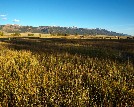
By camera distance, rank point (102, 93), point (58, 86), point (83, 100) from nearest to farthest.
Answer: point (83, 100) → point (102, 93) → point (58, 86)

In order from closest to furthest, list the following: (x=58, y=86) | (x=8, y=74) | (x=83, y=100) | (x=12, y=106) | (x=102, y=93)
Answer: (x=83, y=100) < (x=12, y=106) < (x=102, y=93) < (x=58, y=86) < (x=8, y=74)

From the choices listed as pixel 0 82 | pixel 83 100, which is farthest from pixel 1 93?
pixel 83 100

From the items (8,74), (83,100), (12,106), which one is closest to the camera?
(83,100)

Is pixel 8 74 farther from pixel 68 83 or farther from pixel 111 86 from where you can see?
pixel 111 86

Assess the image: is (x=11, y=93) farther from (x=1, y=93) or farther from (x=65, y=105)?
(x=65, y=105)

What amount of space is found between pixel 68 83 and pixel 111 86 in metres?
1.44

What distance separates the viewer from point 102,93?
269 inches

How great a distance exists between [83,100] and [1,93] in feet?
8.74

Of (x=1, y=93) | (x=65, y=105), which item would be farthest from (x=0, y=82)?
(x=65, y=105)

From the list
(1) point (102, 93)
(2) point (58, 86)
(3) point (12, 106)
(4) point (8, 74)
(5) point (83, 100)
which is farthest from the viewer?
(4) point (8, 74)

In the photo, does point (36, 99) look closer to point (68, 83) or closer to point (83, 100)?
point (83, 100)

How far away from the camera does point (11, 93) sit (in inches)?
279

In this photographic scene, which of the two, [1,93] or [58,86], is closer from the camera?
[1,93]

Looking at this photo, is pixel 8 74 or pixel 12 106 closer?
pixel 12 106
